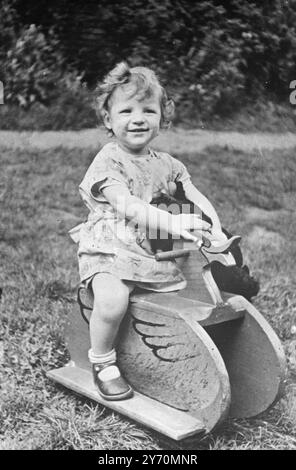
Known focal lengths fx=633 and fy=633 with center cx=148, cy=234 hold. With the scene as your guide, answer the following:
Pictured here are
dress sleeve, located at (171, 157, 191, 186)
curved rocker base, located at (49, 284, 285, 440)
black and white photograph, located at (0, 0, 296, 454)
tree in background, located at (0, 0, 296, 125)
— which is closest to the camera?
curved rocker base, located at (49, 284, 285, 440)

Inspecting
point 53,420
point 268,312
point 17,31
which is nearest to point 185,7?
point 17,31

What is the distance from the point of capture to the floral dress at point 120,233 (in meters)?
1.90

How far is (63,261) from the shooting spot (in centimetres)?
294

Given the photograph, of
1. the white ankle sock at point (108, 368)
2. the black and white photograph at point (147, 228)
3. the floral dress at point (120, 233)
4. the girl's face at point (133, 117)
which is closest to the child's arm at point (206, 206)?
the black and white photograph at point (147, 228)

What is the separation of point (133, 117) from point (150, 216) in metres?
0.30

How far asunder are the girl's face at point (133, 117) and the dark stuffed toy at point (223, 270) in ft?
0.65

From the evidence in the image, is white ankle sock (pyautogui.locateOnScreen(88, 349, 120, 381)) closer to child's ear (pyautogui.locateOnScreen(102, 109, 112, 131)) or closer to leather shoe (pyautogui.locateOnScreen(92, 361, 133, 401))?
leather shoe (pyautogui.locateOnScreen(92, 361, 133, 401))

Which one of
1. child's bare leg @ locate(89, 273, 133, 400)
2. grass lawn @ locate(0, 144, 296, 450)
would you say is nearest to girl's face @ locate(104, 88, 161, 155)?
child's bare leg @ locate(89, 273, 133, 400)

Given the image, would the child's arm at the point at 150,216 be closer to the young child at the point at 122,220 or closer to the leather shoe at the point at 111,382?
the young child at the point at 122,220

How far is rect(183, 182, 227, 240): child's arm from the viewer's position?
197 cm

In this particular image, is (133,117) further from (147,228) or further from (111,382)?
(111,382)

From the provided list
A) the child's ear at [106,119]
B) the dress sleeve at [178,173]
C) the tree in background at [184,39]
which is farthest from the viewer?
the tree in background at [184,39]

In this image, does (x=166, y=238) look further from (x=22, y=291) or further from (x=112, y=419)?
(x=22, y=291)

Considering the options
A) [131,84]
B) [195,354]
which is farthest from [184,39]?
[195,354]
